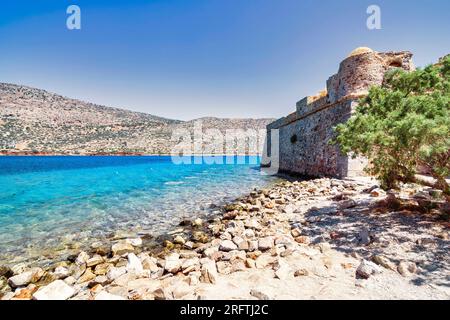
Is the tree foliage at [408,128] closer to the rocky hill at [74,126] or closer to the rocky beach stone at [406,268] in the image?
the rocky beach stone at [406,268]

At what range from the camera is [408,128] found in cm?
407

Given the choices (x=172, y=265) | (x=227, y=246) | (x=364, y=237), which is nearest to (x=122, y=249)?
Result: (x=172, y=265)

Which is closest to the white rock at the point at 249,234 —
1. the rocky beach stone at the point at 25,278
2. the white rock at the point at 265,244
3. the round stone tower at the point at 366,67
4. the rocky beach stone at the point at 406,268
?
the white rock at the point at 265,244

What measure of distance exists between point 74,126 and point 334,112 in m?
82.6

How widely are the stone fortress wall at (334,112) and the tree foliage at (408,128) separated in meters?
5.04

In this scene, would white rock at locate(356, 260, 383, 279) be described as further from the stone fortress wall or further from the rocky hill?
the rocky hill

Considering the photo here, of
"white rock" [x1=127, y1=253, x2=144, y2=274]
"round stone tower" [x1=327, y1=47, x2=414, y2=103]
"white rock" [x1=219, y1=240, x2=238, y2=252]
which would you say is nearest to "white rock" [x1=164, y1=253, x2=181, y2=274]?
"white rock" [x1=127, y1=253, x2=144, y2=274]

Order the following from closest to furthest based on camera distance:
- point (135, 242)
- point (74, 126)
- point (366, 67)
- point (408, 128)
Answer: point (408, 128), point (135, 242), point (366, 67), point (74, 126)

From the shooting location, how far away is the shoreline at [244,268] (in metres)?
3.14

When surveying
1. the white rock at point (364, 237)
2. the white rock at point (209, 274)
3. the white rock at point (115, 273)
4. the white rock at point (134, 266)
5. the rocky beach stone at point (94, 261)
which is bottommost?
the rocky beach stone at point (94, 261)

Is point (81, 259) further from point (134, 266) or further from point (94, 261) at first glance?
point (134, 266)

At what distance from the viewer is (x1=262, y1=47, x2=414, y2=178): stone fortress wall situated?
11.6 meters

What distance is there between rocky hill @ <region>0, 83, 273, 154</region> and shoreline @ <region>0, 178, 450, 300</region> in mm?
69888
